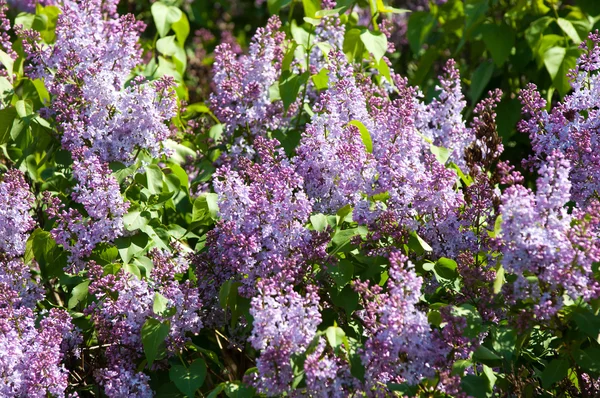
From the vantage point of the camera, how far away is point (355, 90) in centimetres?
340

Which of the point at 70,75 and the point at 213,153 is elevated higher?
the point at 70,75

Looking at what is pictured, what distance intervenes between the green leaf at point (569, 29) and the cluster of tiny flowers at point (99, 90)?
2.18 metres

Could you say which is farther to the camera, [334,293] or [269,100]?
[269,100]

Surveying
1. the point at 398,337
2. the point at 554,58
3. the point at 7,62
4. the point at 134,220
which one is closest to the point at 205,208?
the point at 134,220

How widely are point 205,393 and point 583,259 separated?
1.38 m

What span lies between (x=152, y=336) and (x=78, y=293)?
50 centimetres

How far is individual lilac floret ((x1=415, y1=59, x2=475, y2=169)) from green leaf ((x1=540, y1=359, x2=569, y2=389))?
3.55 ft

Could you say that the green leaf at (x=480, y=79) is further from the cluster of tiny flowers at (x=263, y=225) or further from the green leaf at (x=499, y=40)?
the cluster of tiny flowers at (x=263, y=225)

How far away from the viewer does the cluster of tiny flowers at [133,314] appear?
2.97 metres

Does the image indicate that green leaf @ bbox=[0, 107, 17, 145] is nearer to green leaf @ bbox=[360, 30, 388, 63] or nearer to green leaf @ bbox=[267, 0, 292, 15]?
green leaf @ bbox=[267, 0, 292, 15]

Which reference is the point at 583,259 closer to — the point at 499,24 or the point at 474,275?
the point at 474,275

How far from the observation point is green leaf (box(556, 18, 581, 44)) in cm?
456

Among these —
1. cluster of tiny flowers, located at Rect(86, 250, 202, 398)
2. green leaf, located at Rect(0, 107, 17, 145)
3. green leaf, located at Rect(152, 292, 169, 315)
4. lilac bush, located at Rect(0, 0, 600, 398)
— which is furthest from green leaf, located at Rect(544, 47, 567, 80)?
green leaf, located at Rect(0, 107, 17, 145)

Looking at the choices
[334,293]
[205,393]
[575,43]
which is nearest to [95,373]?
[205,393]
